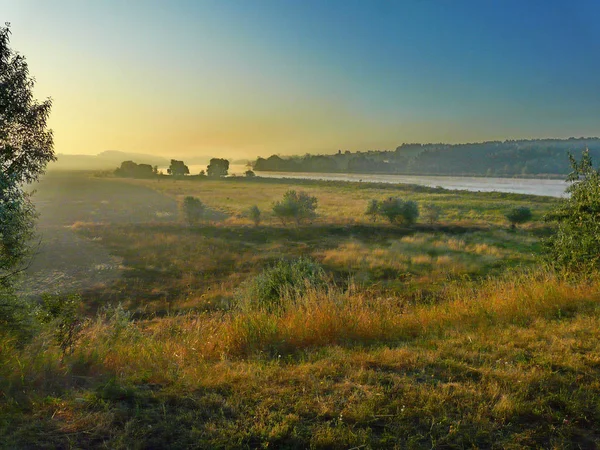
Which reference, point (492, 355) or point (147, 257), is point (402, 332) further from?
point (147, 257)

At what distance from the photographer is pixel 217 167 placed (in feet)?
561

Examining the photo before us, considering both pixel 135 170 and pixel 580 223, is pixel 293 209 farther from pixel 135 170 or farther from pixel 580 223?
pixel 135 170

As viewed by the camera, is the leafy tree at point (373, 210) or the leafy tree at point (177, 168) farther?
the leafy tree at point (177, 168)

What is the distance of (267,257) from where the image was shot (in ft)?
95.9

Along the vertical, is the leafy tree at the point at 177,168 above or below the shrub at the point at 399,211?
above

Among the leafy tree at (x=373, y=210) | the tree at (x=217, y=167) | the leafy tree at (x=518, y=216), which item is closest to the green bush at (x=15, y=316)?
the leafy tree at (x=373, y=210)

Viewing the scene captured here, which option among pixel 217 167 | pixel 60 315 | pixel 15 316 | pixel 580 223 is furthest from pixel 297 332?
pixel 217 167

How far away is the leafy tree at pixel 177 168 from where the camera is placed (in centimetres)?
17544

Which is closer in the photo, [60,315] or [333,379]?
[333,379]

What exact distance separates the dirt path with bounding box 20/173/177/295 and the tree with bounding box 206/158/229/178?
7583cm

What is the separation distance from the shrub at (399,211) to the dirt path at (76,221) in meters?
32.3

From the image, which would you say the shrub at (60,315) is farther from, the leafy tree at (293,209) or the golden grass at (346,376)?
the leafy tree at (293,209)

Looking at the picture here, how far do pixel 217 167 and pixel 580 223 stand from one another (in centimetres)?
17069

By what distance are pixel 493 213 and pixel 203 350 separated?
59701 millimetres
